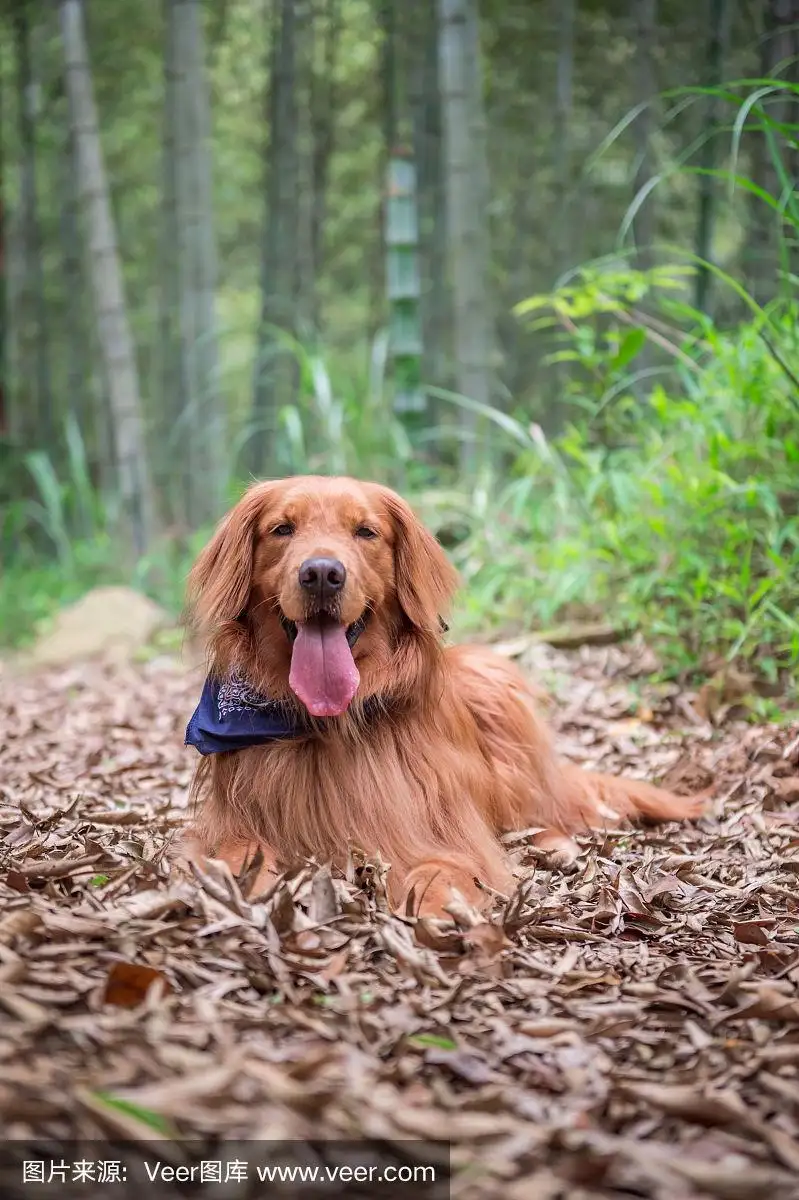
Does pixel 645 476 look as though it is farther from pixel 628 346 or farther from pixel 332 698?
pixel 332 698

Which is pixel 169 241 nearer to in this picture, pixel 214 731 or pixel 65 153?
pixel 65 153

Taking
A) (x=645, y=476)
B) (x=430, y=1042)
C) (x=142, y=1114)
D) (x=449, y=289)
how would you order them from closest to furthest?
(x=142, y=1114), (x=430, y=1042), (x=645, y=476), (x=449, y=289)

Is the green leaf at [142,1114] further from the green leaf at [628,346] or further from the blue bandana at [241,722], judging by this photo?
the green leaf at [628,346]

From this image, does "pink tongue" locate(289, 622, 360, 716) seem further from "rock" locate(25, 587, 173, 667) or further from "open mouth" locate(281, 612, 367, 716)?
"rock" locate(25, 587, 173, 667)

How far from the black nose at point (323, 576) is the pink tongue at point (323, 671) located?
0.13m

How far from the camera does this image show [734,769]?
397cm

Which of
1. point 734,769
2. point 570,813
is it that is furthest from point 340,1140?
point 734,769

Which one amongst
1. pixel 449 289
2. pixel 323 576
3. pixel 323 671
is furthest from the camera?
pixel 449 289

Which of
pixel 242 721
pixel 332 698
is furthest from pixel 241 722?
pixel 332 698

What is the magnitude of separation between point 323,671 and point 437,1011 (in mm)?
1017

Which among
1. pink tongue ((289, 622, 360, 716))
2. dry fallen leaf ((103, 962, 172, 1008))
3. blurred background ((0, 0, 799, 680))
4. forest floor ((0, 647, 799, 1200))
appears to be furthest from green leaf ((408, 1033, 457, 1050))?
blurred background ((0, 0, 799, 680))

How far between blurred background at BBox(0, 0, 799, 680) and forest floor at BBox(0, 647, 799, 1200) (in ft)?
6.57

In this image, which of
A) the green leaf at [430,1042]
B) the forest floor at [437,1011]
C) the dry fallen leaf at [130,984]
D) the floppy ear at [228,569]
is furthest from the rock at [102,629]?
the green leaf at [430,1042]

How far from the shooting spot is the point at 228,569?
10.1ft
